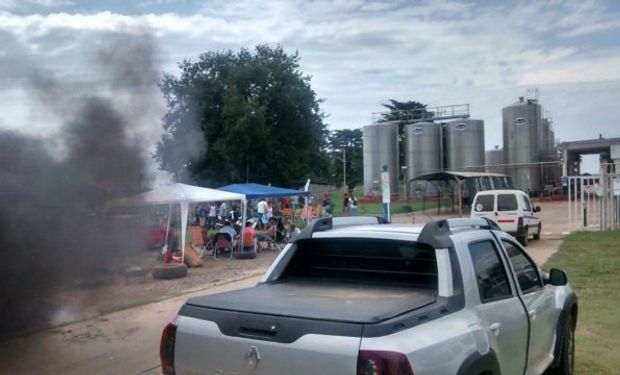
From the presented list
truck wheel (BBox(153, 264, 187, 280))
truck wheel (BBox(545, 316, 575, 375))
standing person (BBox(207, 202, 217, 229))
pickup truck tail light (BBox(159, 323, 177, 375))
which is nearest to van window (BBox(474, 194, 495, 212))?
truck wheel (BBox(153, 264, 187, 280))

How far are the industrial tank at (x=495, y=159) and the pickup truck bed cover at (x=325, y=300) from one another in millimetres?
43994

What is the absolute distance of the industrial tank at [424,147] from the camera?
150 ft

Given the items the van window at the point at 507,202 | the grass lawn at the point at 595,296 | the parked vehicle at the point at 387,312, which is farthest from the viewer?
the van window at the point at 507,202

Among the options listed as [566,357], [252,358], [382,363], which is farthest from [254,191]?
[382,363]

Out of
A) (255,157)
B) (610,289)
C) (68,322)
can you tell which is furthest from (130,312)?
(255,157)

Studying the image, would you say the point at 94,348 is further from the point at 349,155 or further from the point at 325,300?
the point at 349,155

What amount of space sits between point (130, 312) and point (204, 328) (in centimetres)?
601

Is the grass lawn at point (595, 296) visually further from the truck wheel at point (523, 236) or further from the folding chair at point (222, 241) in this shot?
the folding chair at point (222, 241)

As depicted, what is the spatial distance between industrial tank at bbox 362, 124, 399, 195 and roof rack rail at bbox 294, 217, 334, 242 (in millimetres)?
42464

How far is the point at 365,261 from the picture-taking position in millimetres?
4129

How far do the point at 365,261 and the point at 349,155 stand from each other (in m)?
79.0

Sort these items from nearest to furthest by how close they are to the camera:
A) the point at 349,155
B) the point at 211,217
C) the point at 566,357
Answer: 1. the point at 566,357
2. the point at 211,217
3. the point at 349,155

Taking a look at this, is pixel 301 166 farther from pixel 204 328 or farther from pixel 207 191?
pixel 204 328

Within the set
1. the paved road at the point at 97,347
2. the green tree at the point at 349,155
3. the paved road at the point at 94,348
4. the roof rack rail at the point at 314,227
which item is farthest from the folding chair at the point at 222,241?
the green tree at the point at 349,155
